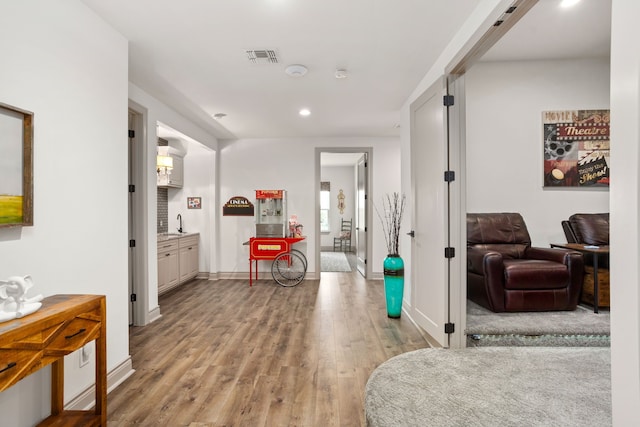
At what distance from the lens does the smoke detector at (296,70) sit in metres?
3.12

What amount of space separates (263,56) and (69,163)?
5.64 feet

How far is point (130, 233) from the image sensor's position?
12.5 ft

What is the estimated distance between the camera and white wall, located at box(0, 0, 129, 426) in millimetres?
1712

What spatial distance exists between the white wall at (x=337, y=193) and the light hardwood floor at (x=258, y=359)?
565cm

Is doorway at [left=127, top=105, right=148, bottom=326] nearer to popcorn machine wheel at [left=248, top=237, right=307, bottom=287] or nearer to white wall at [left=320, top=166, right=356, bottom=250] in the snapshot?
popcorn machine wheel at [left=248, top=237, right=307, bottom=287]

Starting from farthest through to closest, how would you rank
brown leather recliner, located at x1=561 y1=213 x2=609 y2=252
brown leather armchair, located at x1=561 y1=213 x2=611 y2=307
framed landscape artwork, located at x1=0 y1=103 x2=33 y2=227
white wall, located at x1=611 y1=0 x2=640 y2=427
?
brown leather recliner, located at x1=561 y1=213 x2=609 y2=252, brown leather armchair, located at x1=561 y1=213 x2=611 y2=307, framed landscape artwork, located at x1=0 y1=103 x2=33 y2=227, white wall, located at x1=611 y1=0 x2=640 y2=427

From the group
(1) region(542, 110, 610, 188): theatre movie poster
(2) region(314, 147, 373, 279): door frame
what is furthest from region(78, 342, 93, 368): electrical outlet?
(1) region(542, 110, 610, 188): theatre movie poster

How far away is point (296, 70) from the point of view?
10.4 feet

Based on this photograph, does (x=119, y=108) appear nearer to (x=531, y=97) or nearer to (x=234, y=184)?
(x=234, y=184)

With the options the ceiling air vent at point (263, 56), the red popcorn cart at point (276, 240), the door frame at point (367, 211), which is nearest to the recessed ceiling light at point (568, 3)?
the ceiling air vent at point (263, 56)

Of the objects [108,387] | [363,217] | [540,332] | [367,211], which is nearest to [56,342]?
[108,387]

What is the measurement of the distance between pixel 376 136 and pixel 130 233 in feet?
13.8

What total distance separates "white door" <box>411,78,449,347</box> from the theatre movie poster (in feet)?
6.02

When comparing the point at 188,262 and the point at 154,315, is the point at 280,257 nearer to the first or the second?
the point at 188,262
